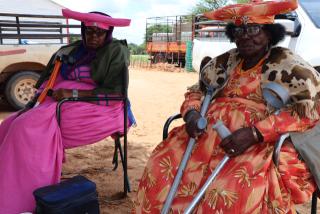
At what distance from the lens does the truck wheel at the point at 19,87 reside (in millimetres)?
7332

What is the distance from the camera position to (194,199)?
219 cm

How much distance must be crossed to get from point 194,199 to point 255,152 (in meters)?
0.42

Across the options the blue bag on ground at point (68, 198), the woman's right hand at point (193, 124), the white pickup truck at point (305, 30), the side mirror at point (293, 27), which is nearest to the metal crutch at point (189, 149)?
the woman's right hand at point (193, 124)

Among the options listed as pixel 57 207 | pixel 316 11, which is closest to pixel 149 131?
pixel 316 11

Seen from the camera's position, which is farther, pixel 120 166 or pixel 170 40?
pixel 170 40

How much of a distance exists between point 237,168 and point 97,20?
178cm

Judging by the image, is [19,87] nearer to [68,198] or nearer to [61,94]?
[61,94]

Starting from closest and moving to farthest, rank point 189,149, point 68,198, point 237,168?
point 237,168
point 189,149
point 68,198

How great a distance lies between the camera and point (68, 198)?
2691mm

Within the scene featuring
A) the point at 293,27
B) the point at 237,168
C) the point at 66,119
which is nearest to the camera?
the point at 237,168

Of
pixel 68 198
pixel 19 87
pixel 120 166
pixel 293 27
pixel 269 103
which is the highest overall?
pixel 293 27

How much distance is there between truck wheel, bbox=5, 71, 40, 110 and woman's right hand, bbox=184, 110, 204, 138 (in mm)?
5465

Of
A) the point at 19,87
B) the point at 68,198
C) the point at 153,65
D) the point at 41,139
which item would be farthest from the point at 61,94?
the point at 153,65

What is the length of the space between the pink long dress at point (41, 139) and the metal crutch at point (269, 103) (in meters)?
1.29
